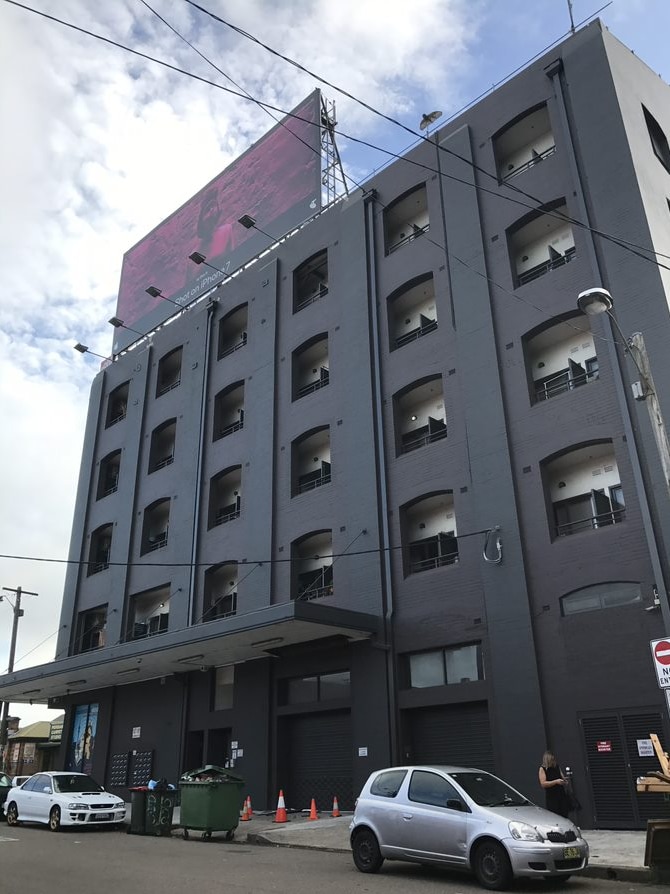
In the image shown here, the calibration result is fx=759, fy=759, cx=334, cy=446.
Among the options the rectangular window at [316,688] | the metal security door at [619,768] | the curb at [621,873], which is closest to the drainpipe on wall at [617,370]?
the metal security door at [619,768]

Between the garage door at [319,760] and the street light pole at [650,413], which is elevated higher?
the street light pole at [650,413]

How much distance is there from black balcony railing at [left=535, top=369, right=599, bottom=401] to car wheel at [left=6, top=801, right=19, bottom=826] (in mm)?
17610

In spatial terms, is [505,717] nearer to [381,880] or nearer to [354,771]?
[354,771]

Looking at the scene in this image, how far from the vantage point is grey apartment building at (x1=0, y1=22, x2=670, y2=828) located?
1717 cm

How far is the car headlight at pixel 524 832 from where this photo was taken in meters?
9.90

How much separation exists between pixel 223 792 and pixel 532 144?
19988mm

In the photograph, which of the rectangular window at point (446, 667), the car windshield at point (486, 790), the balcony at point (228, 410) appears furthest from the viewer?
the balcony at point (228, 410)

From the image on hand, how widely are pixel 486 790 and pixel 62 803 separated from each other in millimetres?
11945

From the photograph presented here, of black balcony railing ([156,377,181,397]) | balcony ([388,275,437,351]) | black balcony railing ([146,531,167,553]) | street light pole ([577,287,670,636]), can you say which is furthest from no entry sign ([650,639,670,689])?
black balcony railing ([156,377,181,397])

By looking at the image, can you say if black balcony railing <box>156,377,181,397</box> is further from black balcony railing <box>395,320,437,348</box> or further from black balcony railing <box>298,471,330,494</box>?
black balcony railing <box>395,320,437,348</box>

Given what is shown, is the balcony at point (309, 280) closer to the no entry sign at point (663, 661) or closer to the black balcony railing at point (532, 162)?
the black balcony railing at point (532, 162)

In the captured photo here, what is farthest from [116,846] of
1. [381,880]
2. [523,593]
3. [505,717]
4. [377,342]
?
[377,342]

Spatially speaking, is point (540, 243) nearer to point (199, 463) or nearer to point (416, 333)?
point (416, 333)

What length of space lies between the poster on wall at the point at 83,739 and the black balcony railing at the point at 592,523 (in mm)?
21174
